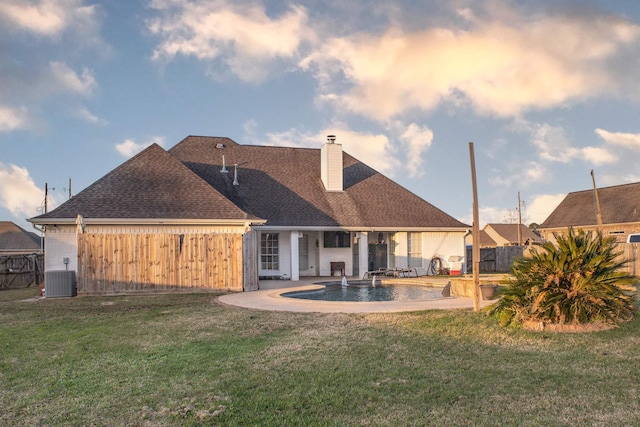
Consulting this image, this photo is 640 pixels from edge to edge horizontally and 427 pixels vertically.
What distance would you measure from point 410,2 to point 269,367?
12842 millimetres

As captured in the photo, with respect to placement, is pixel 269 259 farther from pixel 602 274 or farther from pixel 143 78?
pixel 602 274

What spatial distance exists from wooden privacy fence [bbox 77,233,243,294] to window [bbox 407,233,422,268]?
376 inches

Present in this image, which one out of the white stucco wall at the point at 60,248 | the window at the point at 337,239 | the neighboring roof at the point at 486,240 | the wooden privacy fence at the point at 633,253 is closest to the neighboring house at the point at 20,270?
the white stucco wall at the point at 60,248

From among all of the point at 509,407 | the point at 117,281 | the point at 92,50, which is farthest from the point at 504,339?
the point at 92,50

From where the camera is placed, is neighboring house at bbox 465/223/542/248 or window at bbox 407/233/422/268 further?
neighboring house at bbox 465/223/542/248

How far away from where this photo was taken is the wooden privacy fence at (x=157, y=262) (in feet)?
52.7

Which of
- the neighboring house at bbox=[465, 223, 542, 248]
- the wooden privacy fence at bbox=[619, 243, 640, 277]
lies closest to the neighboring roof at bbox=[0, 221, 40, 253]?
the neighboring house at bbox=[465, 223, 542, 248]

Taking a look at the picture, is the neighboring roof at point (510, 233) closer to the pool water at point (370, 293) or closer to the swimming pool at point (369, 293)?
the swimming pool at point (369, 293)

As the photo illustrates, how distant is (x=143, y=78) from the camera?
1791 centimetres

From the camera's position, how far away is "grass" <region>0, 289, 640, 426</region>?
187 inches

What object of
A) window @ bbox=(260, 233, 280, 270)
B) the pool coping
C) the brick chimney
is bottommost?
the pool coping

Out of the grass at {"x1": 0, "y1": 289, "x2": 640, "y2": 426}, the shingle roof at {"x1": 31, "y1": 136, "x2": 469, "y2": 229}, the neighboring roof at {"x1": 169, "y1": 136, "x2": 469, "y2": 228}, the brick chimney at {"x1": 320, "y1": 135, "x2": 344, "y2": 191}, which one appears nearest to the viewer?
the grass at {"x1": 0, "y1": 289, "x2": 640, "y2": 426}

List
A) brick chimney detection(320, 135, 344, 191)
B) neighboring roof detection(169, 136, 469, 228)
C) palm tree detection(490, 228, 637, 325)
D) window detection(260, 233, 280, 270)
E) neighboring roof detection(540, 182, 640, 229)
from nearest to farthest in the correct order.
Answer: palm tree detection(490, 228, 637, 325), window detection(260, 233, 280, 270), neighboring roof detection(169, 136, 469, 228), brick chimney detection(320, 135, 344, 191), neighboring roof detection(540, 182, 640, 229)

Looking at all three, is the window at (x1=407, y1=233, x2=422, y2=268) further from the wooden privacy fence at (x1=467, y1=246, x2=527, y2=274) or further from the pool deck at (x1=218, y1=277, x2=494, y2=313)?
the pool deck at (x1=218, y1=277, x2=494, y2=313)
